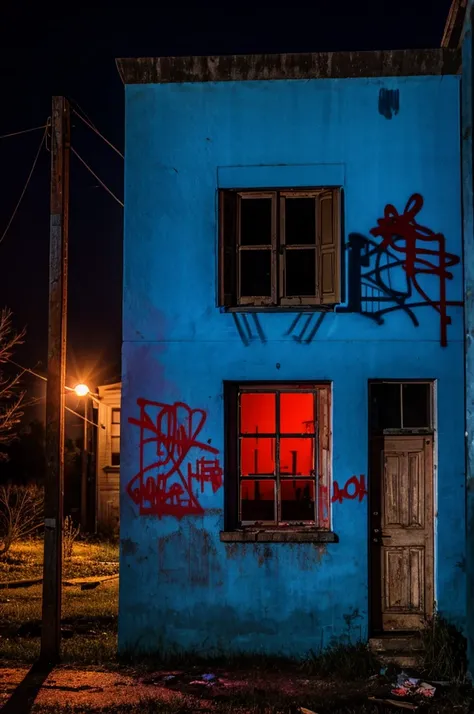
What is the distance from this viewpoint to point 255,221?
9.40 meters

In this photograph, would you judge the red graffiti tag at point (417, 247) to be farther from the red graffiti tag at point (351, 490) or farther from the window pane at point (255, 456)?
the window pane at point (255, 456)

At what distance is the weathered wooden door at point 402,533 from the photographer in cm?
896

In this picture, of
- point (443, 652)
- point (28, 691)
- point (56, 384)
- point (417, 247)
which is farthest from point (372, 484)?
point (28, 691)

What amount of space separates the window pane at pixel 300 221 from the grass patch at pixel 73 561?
9190 millimetres

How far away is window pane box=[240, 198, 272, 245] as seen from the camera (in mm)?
9375

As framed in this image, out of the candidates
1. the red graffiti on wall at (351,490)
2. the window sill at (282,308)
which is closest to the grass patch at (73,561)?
the red graffiti on wall at (351,490)

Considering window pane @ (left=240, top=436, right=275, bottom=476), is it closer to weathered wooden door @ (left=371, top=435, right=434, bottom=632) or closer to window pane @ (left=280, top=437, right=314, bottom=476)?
window pane @ (left=280, top=437, right=314, bottom=476)

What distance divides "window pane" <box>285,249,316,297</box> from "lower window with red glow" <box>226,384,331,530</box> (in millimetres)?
1123

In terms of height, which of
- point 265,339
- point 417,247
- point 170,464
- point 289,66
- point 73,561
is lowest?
point 73,561

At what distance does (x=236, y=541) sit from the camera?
29.3 feet

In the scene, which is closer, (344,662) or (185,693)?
(185,693)

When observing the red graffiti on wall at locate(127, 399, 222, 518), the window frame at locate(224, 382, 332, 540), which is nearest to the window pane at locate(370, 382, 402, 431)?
the window frame at locate(224, 382, 332, 540)

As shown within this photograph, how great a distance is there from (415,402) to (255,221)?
9.35 feet

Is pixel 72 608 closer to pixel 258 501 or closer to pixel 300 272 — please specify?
pixel 258 501
